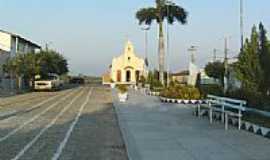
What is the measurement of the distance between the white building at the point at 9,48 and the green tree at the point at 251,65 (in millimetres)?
50604

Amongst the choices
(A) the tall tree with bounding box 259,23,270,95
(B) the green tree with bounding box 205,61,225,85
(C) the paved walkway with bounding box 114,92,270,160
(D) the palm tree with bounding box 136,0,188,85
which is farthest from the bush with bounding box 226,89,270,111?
(B) the green tree with bounding box 205,61,225,85

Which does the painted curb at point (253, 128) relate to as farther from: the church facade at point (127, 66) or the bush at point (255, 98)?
the church facade at point (127, 66)

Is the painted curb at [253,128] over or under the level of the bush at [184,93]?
under

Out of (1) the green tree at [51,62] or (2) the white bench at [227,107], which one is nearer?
(2) the white bench at [227,107]

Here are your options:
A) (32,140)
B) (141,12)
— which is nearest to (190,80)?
(141,12)

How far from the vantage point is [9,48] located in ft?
253

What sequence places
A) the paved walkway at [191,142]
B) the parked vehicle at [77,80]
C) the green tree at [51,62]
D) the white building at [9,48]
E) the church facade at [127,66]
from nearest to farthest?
1. the paved walkway at [191,142]
2. the white building at [9,48]
3. the green tree at [51,62]
4. the church facade at [127,66]
5. the parked vehicle at [77,80]

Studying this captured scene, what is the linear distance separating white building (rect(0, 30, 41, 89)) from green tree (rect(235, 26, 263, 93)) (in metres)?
50.6

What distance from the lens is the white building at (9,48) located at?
68456mm

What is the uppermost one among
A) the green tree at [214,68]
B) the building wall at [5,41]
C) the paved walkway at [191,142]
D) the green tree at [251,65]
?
the building wall at [5,41]

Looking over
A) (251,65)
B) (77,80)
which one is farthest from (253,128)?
(77,80)

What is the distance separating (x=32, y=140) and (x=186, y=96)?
21847mm

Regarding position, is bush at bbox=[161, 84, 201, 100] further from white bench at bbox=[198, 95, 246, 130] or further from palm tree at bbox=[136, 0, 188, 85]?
palm tree at bbox=[136, 0, 188, 85]

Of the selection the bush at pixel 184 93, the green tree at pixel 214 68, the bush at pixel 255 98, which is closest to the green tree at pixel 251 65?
the bush at pixel 255 98
